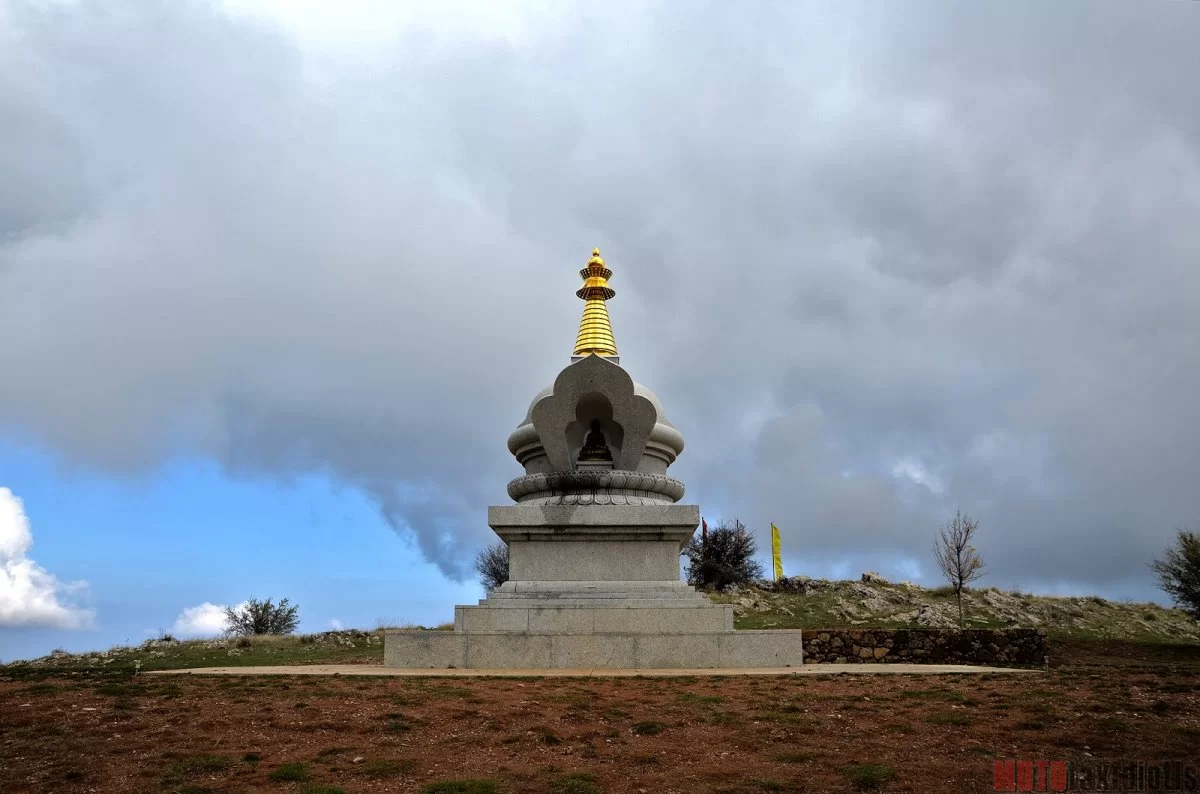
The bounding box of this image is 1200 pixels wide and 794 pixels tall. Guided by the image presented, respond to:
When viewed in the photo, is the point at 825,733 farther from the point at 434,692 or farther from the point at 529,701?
the point at 434,692

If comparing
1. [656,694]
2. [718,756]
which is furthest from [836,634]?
[718,756]

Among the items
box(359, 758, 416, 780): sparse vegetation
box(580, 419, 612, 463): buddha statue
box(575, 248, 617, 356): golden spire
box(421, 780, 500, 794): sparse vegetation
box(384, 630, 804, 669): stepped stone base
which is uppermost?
box(575, 248, 617, 356): golden spire

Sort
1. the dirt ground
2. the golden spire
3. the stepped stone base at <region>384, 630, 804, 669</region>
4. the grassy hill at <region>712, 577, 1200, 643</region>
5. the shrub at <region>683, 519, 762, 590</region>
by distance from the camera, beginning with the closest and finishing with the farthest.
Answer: the dirt ground → the stepped stone base at <region>384, 630, 804, 669</region> → the golden spire → the grassy hill at <region>712, 577, 1200, 643</region> → the shrub at <region>683, 519, 762, 590</region>

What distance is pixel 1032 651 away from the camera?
55.5 feet

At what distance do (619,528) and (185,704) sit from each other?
26.7 ft

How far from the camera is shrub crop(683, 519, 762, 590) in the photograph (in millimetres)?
38781

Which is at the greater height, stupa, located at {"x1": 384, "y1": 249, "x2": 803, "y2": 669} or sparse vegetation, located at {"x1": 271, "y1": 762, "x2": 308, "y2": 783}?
stupa, located at {"x1": 384, "y1": 249, "x2": 803, "y2": 669}

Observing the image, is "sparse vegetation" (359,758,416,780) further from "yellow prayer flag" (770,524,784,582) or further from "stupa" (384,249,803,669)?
"yellow prayer flag" (770,524,784,582)

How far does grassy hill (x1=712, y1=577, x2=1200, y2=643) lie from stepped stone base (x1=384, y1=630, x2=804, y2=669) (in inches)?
405

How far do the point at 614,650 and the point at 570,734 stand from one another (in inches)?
238

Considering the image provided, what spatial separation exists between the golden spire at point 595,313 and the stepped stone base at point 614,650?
7868 millimetres

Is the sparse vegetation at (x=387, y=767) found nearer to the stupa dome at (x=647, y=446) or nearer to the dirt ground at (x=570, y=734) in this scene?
the dirt ground at (x=570, y=734)

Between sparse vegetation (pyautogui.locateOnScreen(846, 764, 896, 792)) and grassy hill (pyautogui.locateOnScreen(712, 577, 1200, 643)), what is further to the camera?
grassy hill (pyautogui.locateOnScreen(712, 577, 1200, 643))

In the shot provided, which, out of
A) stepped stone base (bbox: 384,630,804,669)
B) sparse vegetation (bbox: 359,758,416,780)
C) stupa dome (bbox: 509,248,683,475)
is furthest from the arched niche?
sparse vegetation (bbox: 359,758,416,780)
